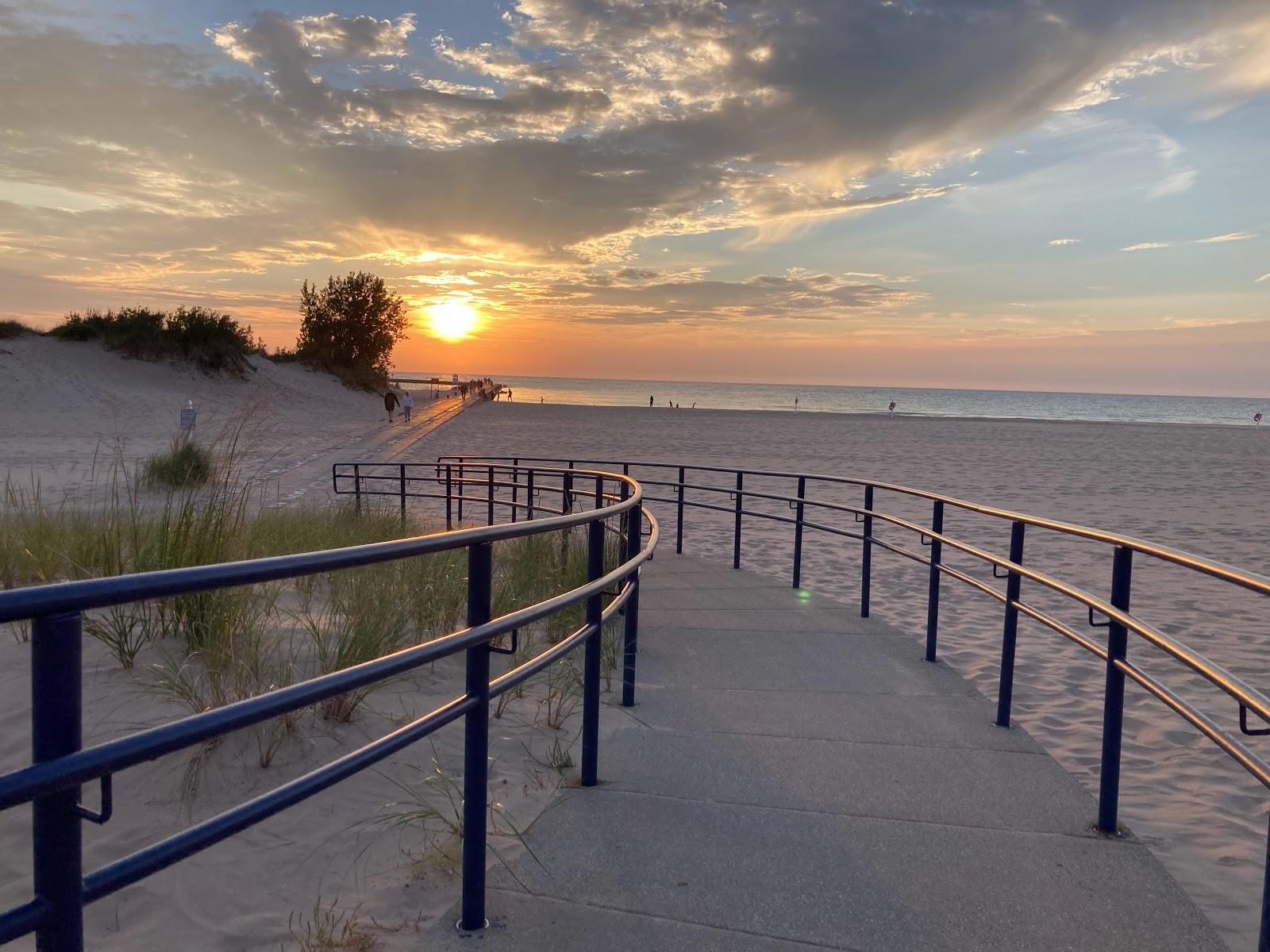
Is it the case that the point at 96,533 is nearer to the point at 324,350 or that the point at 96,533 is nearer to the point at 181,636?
the point at 181,636

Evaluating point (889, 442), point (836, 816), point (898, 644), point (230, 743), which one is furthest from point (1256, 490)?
point (230, 743)

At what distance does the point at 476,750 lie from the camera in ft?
8.74

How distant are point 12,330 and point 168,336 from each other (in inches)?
226

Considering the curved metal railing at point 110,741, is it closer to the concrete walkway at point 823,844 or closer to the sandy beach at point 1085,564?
the concrete walkway at point 823,844

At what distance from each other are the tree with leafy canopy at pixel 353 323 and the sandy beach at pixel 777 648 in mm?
34362

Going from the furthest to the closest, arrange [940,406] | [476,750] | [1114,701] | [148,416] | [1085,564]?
[940,406] → [148,416] → [1085,564] → [1114,701] → [476,750]

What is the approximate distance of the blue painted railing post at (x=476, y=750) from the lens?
8.46 feet

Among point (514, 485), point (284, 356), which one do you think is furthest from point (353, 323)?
point (514, 485)

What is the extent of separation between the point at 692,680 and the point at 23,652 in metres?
3.51

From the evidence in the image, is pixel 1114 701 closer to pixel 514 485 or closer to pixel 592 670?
pixel 592 670

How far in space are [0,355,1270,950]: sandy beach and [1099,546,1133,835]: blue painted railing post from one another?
14.9 inches

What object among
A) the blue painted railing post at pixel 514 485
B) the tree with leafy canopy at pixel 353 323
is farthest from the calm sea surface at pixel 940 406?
the blue painted railing post at pixel 514 485

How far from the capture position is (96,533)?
5852 millimetres

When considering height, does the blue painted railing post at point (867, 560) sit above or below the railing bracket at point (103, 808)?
below
